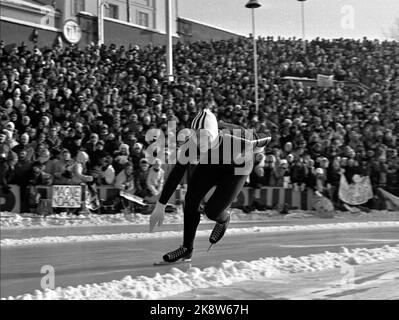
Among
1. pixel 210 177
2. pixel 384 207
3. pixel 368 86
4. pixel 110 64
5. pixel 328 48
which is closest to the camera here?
pixel 210 177

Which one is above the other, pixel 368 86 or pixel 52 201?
pixel 368 86

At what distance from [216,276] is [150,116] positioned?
24.4ft

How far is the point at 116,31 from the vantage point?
22984mm

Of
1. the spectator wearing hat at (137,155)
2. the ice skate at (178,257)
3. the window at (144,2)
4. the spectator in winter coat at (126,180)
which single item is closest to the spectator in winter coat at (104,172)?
the spectator in winter coat at (126,180)

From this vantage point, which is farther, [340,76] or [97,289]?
[340,76]

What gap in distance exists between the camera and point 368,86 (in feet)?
63.5

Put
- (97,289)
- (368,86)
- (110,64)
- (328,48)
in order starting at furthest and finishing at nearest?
(328,48)
(368,86)
(110,64)
(97,289)

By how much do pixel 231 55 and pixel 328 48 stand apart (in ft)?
17.1

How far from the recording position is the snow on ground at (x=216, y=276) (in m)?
4.49

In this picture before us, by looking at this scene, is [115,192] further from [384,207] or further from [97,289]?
[97,289]

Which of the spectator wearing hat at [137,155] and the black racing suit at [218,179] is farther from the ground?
the spectator wearing hat at [137,155]

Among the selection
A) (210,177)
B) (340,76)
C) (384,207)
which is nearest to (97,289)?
(210,177)

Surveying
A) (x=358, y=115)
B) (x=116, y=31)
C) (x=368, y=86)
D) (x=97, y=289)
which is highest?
(x=116, y=31)

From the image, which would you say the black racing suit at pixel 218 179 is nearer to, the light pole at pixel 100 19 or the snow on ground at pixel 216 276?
the snow on ground at pixel 216 276
